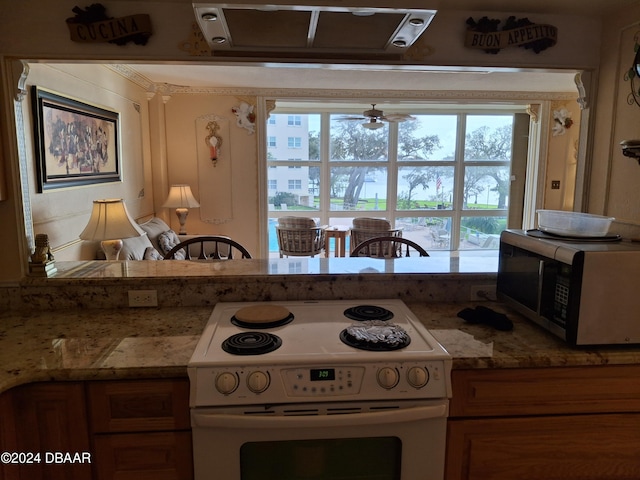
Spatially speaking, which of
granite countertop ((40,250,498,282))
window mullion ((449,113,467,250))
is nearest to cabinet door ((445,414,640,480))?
granite countertop ((40,250,498,282))

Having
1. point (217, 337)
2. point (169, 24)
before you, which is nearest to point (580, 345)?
point (217, 337)

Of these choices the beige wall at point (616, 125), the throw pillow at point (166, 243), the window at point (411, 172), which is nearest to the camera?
the beige wall at point (616, 125)

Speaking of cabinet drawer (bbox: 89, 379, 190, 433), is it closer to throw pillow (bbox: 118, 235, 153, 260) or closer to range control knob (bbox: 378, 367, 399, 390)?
range control knob (bbox: 378, 367, 399, 390)

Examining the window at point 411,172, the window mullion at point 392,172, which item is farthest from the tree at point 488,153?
the window mullion at point 392,172

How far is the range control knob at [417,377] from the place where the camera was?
1269 millimetres

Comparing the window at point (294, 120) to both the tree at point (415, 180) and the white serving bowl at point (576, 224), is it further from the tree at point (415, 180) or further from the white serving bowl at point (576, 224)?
the white serving bowl at point (576, 224)

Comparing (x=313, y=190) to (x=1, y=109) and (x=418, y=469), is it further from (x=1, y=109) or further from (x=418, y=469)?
(x=418, y=469)

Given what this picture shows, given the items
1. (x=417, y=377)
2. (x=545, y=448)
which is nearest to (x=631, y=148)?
(x=545, y=448)

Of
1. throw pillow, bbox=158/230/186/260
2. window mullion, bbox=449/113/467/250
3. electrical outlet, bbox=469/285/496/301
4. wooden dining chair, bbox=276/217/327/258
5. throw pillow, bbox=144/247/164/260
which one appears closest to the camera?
electrical outlet, bbox=469/285/496/301

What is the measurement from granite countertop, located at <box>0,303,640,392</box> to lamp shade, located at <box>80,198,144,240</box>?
100 centimetres

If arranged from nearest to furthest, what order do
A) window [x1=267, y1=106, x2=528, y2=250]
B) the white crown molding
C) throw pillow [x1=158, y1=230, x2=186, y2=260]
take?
throw pillow [x1=158, y1=230, x2=186, y2=260], the white crown molding, window [x1=267, y1=106, x2=528, y2=250]

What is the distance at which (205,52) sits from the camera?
177cm

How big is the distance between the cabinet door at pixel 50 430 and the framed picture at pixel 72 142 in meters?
1.84

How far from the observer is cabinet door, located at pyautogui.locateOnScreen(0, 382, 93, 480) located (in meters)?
1.26
